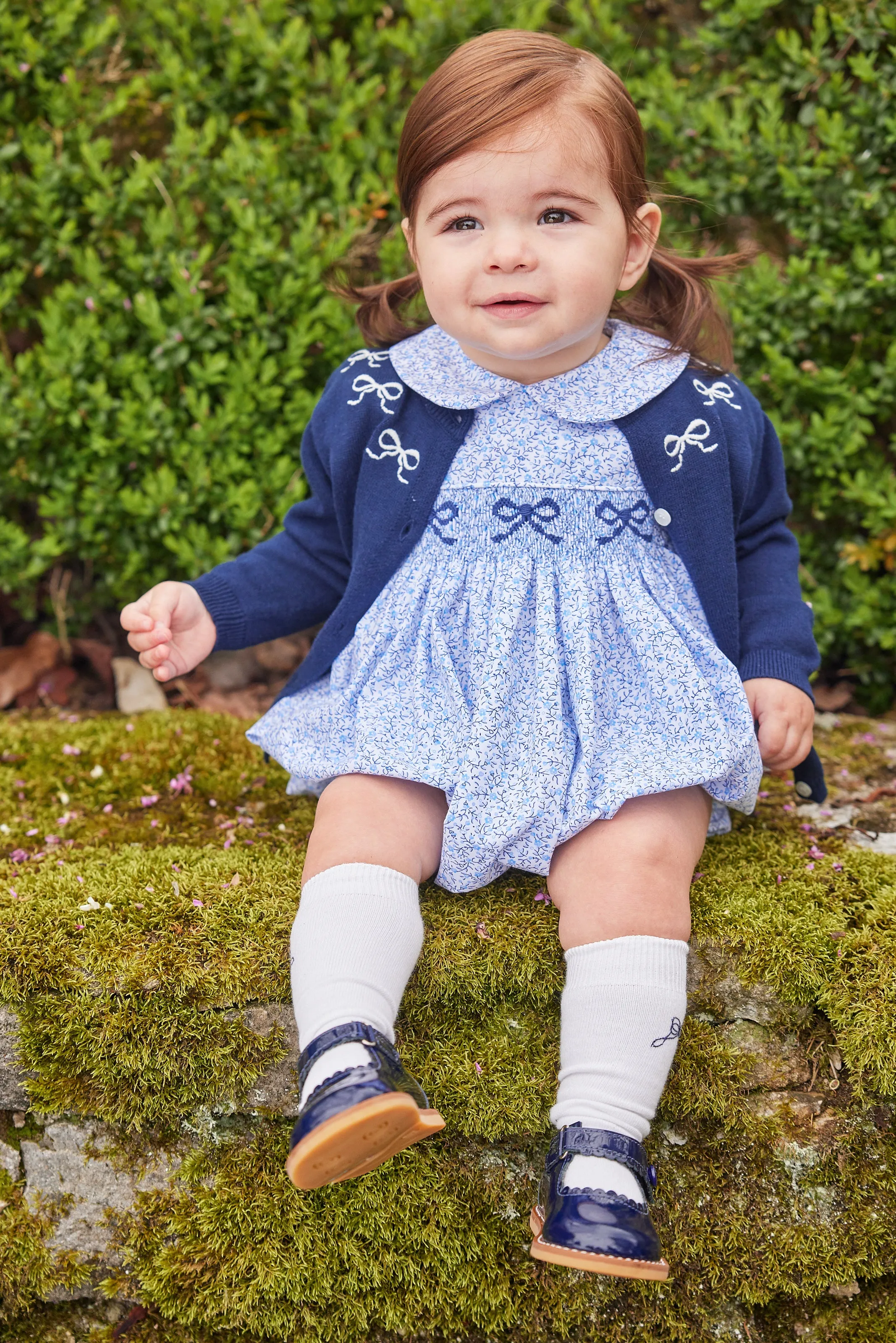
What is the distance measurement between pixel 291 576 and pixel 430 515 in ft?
1.32

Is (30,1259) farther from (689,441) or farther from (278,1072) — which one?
(689,441)

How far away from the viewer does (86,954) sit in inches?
82.5

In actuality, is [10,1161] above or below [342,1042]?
below

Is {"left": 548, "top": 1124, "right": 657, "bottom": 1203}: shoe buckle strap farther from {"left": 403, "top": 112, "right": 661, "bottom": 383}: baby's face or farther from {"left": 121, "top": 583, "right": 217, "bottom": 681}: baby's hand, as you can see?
{"left": 403, "top": 112, "right": 661, "bottom": 383}: baby's face

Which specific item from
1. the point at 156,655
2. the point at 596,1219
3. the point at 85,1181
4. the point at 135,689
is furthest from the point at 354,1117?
the point at 135,689

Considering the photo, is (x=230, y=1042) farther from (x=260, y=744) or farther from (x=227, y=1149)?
(x=260, y=744)

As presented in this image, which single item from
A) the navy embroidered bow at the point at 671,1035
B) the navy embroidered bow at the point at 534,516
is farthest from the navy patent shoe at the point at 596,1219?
the navy embroidered bow at the point at 534,516

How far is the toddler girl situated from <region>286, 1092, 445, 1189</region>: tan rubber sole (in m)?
0.02

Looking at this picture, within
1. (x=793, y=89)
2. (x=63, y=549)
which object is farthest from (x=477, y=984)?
(x=793, y=89)

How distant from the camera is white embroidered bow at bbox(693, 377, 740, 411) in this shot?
2.32m

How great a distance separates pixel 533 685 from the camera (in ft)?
7.16

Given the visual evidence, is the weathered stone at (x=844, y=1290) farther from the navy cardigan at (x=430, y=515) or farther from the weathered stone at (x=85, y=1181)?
the weathered stone at (x=85, y=1181)

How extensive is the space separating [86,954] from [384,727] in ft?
2.28

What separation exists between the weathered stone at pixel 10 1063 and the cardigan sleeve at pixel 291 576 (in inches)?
33.3
